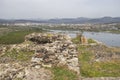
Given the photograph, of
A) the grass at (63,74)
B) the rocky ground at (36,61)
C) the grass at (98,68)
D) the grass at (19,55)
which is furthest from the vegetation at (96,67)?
the grass at (63,74)

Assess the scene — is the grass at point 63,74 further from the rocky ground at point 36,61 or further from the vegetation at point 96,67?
the vegetation at point 96,67

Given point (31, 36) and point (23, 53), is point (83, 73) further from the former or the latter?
point (31, 36)

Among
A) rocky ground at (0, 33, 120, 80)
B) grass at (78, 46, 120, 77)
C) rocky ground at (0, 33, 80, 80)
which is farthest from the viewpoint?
grass at (78, 46, 120, 77)

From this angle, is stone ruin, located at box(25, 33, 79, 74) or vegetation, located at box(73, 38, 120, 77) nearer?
stone ruin, located at box(25, 33, 79, 74)

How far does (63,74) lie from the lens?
15305mm

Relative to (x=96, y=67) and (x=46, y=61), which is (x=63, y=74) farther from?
(x=96, y=67)

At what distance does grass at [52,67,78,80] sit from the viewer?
14.8 meters

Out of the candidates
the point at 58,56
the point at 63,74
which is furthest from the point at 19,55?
the point at 63,74

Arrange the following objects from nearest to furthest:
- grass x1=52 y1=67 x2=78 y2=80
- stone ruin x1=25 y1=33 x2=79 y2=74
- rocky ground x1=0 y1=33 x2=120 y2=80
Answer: rocky ground x1=0 y1=33 x2=120 y2=80
grass x1=52 y1=67 x2=78 y2=80
stone ruin x1=25 y1=33 x2=79 y2=74

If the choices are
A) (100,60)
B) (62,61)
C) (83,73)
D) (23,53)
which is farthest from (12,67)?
(100,60)

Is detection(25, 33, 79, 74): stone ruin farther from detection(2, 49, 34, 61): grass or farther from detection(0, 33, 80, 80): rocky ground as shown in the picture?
detection(2, 49, 34, 61): grass

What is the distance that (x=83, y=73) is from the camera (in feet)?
74.2

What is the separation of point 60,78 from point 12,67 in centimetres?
296

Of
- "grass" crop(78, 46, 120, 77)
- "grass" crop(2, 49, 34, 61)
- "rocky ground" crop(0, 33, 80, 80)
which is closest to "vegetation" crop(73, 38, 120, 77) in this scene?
"grass" crop(78, 46, 120, 77)
